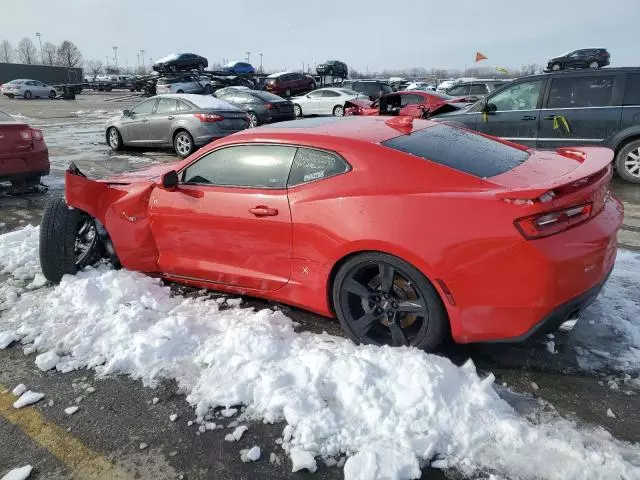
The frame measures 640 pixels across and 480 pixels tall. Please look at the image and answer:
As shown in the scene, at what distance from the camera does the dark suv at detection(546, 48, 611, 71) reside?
26.8m

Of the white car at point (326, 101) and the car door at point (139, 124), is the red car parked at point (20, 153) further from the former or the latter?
the white car at point (326, 101)

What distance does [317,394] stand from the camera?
2822 mm

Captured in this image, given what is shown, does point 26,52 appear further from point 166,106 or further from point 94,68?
point 166,106

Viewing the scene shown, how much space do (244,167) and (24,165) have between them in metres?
5.63

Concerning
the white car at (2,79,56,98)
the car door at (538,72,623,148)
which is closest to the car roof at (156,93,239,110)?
the car door at (538,72,623,148)

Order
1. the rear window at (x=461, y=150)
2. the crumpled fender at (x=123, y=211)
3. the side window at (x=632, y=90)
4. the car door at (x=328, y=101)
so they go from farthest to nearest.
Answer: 1. the car door at (x=328, y=101)
2. the side window at (x=632, y=90)
3. the crumpled fender at (x=123, y=211)
4. the rear window at (x=461, y=150)

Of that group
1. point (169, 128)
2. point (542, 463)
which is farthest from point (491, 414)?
point (169, 128)

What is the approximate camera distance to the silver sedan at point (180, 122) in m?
11.7

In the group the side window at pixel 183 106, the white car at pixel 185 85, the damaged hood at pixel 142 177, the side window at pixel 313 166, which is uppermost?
the white car at pixel 185 85

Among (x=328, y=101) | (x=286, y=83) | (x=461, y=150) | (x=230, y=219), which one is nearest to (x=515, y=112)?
(x=461, y=150)

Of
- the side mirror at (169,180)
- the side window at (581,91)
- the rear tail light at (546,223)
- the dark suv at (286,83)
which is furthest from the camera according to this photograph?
the dark suv at (286,83)

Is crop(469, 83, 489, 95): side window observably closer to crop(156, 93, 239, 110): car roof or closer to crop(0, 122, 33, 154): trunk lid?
crop(156, 93, 239, 110): car roof

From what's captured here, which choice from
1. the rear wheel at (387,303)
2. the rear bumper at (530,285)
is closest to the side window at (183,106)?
the rear wheel at (387,303)

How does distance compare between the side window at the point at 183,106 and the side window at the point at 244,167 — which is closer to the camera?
the side window at the point at 244,167
